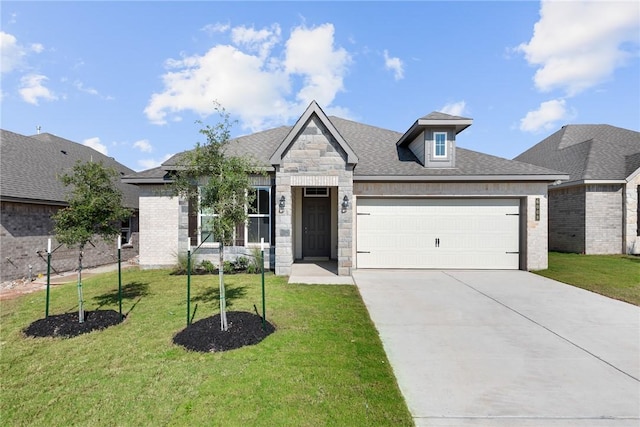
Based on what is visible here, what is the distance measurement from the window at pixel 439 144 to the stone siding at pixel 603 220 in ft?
31.9

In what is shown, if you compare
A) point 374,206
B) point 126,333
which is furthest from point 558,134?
point 126,333

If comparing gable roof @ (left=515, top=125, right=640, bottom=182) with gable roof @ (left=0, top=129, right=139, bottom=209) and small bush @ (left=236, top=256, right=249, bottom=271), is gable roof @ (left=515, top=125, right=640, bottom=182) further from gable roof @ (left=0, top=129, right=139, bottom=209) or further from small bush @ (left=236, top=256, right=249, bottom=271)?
gable roof @ (left=0, top=129, right=139, bottom=209)

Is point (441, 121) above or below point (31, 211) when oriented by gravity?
above

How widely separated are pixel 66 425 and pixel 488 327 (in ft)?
21.1

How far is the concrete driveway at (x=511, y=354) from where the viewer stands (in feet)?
10.8

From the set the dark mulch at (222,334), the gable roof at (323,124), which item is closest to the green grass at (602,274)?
the gable roof at (323,124)

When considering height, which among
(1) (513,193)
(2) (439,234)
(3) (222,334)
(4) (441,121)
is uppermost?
(4) (441,121)

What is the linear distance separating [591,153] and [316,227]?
16572mm

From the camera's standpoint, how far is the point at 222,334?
5.02m

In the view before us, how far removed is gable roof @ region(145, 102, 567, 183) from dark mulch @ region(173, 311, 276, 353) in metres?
5.50

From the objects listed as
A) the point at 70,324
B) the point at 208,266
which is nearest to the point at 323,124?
the point at 208,266

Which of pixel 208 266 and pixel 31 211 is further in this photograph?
pixel 31 211

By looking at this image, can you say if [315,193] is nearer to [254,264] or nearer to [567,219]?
[254,264]

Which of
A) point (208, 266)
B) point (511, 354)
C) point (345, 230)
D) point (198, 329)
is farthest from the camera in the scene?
point (208, 266)
